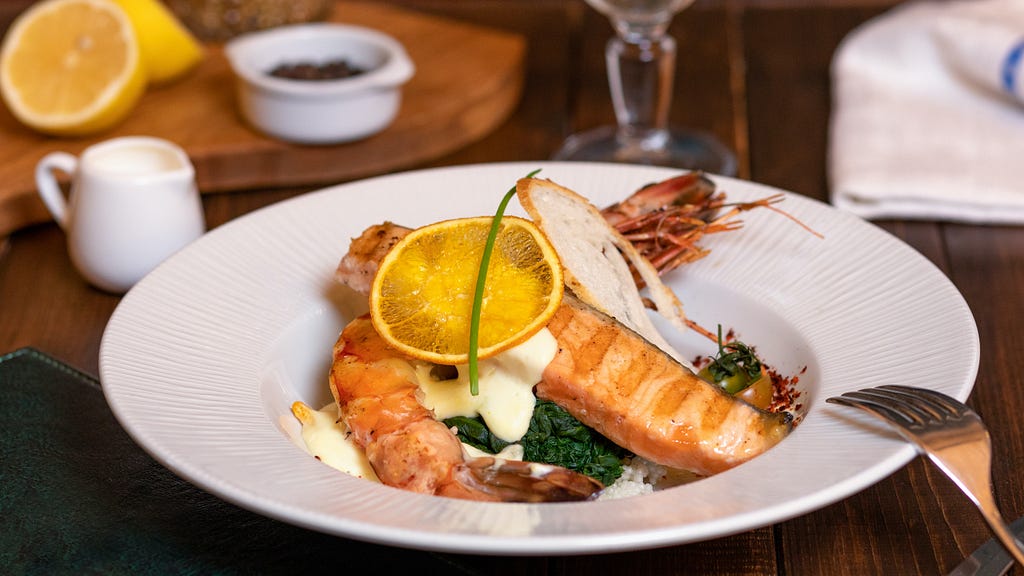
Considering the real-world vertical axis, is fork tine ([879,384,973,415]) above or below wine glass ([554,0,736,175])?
above

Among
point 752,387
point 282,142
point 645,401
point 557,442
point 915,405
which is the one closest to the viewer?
point 915,405

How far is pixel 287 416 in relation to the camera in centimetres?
194

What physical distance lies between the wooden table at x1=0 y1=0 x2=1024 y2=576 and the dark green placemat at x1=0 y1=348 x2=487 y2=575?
0.25 meters

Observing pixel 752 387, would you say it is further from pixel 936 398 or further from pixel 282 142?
pixel 282 142

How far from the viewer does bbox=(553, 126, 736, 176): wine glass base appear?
326 cm

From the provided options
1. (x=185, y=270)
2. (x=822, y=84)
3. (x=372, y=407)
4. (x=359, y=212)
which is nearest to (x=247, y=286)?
(x=185, y=270)

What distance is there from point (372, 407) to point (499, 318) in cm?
24

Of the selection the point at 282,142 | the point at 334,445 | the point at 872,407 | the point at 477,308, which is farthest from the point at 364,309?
the point at 282,142

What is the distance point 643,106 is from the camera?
10.9 feet

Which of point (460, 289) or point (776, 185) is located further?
point (776, 185)

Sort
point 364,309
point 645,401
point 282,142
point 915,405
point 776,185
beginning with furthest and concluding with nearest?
point 282,142 → point 776,185 → point 364,309 → point 645,401 → point 915,405

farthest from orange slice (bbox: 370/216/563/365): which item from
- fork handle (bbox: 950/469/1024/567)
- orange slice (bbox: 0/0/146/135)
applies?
orange slice (bbox: 0/0/146/135)

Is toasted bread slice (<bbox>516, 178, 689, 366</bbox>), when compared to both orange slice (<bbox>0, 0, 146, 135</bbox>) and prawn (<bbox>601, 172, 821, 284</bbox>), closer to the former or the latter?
prawn (<bbox>601, 172, 821, 284</bbox>)

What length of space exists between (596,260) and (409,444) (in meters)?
0.56
